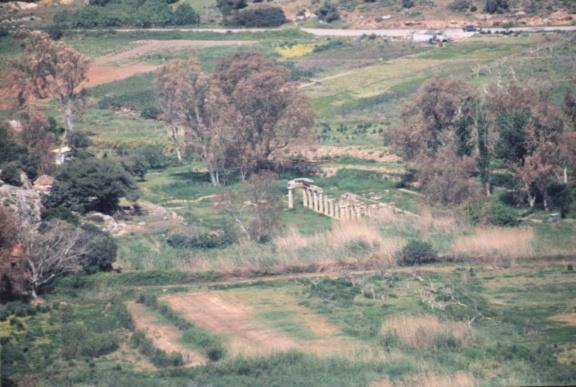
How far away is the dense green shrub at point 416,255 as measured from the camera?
46969 mm

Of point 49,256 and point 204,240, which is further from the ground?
point 49,256

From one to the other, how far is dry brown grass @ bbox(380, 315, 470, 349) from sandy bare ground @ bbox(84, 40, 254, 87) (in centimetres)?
4913

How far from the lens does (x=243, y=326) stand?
4078cm

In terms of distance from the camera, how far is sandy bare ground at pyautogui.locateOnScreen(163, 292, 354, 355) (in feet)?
125

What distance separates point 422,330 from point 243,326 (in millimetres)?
5559

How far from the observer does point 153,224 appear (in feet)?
176

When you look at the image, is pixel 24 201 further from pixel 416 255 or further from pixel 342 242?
pixel 416 255

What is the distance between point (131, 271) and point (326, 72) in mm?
41753

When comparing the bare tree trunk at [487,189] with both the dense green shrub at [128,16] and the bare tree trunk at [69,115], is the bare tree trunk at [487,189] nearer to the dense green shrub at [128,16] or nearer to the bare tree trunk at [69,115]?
the bare tree trunk at [69,115]

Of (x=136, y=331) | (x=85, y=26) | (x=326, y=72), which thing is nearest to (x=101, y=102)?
(x=326, y=72)

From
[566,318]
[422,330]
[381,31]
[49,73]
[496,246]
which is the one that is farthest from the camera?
[381,31]

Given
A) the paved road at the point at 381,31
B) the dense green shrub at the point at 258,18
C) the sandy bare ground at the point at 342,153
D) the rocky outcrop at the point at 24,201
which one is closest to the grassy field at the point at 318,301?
the sandy bare ground at the point at 342,153

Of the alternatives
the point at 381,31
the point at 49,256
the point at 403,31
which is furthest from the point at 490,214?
the point at 381,31

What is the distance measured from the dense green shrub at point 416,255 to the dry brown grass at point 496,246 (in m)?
0.86
